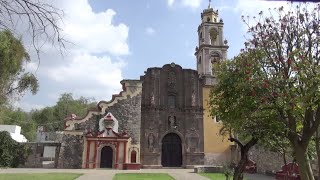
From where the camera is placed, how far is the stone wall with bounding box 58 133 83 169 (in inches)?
1259

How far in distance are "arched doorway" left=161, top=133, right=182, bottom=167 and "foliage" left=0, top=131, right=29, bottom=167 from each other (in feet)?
42.7

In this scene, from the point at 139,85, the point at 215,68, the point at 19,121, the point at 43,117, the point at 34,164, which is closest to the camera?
the point at 215,68

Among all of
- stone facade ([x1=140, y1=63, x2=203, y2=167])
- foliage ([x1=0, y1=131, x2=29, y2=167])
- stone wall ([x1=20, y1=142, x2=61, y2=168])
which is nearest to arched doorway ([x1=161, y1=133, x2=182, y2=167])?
stone facade ([x1=140, y1=63, x2=203, y2=167])

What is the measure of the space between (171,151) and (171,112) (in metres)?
3.97

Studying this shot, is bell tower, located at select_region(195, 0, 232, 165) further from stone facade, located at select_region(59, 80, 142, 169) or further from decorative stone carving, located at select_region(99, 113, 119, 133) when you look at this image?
decorative stone carving, located at select_region(99, 113, 119, 133)

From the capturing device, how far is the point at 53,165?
33.5 metres

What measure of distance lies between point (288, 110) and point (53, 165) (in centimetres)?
2821

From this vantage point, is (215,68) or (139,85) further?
(139,85)

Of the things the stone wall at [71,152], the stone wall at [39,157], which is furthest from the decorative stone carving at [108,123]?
the stone wall at [39,157]

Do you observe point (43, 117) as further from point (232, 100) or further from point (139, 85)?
point (232, 100)

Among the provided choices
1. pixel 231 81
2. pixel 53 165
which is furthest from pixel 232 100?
pixel 53 165

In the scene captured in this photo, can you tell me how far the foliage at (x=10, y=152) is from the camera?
102 ft

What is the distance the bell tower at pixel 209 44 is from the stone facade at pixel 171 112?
2732mm

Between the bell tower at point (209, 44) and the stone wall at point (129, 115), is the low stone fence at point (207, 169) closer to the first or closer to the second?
the stone wall at point (129, 115)
